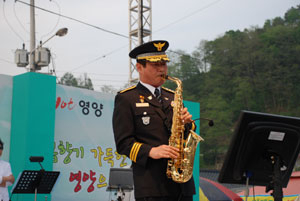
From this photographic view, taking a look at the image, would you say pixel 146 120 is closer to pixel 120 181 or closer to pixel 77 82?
pixel 120 181

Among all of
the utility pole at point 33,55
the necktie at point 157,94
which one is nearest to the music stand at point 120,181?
the necktie at point 157,94

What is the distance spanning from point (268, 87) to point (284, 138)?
52.5 meters

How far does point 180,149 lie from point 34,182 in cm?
375

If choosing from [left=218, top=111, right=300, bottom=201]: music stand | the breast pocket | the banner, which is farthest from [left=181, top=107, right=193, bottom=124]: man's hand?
the banner

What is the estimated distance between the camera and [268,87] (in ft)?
175

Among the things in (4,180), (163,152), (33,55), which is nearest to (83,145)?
(4,180)

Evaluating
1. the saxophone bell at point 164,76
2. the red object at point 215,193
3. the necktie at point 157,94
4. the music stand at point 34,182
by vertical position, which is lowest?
the red object at point 215,193

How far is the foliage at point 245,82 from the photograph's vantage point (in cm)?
5262

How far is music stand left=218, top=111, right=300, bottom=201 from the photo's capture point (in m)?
2.95

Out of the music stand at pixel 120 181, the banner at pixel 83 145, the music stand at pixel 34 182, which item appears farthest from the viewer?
the banner at pixel 83 145

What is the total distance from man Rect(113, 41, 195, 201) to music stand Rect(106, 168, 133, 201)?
4544mm

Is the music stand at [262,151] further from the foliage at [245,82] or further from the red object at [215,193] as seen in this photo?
the foliage at [245,82]

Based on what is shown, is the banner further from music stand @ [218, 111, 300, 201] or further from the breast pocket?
music stand @ [218, 111, 300, 201]

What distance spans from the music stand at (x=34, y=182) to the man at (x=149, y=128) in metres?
3.43
